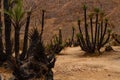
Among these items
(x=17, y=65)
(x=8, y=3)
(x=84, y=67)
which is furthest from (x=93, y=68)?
(x=17, y=65)

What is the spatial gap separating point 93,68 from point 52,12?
64491 millimetres

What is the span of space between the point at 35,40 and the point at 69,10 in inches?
2572

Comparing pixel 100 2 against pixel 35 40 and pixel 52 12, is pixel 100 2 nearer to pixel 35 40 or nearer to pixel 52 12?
pixel 52 12

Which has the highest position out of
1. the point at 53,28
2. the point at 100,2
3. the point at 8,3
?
the point at 8,3

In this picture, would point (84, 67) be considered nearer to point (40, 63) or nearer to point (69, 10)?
point (40, 63)

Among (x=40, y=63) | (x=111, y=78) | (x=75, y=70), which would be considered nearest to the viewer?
(x=40, y=63)

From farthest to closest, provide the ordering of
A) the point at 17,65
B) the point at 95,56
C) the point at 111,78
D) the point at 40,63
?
the point at 95,56 → the point at 111,78 → the point at 40,63 → the point at 17,65

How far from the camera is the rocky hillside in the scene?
68.6m

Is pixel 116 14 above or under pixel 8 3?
under

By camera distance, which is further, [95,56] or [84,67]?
[95,56]

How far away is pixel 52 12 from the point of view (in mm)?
79500

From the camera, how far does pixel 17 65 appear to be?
10.0 m

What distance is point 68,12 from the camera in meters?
76.2

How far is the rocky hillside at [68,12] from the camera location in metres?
68.6
